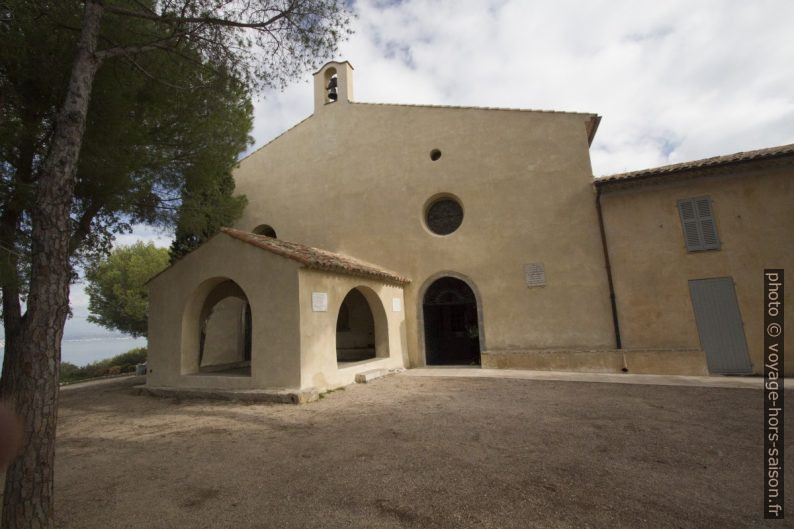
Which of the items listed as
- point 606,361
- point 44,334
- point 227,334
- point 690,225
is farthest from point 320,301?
point 690,225

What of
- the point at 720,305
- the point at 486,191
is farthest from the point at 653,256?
the point at 486,191

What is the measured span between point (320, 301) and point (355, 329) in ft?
17.7

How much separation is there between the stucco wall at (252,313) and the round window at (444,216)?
5613 mm

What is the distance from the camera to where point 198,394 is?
290 inches

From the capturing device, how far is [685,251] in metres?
8.95

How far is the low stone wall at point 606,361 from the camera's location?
8281 mm

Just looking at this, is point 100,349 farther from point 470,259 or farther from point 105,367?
point 470,259

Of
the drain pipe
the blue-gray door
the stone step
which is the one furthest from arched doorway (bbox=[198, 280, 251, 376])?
the blue-gray door

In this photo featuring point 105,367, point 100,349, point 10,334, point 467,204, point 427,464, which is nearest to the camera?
point 427,464

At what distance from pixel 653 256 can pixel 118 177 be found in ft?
37.7

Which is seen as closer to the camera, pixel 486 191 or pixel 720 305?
pixel 720 305

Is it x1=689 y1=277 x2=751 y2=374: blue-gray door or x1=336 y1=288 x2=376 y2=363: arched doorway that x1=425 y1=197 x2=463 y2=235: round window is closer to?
x1=336 y1=288 x2=376 y2=363: arched doorway

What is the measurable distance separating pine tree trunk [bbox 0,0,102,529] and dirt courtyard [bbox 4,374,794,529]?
370 millimetres

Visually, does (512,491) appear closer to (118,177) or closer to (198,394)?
(198,394)
